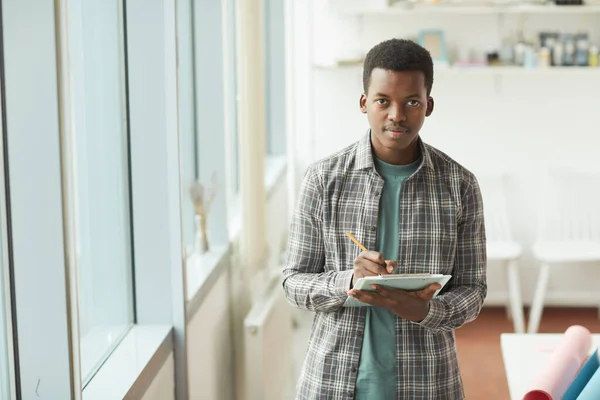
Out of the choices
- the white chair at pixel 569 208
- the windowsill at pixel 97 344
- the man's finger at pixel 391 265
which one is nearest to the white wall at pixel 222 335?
the windowsill at pixel 97 344

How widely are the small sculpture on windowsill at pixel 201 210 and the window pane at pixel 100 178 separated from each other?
2.00 feet

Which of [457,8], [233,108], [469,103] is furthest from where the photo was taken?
[469,103]

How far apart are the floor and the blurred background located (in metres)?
0.02

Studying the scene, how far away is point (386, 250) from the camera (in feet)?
5.34

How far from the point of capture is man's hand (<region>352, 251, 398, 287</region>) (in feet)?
4.90

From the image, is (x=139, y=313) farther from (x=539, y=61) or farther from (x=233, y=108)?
(x=539, y=61)

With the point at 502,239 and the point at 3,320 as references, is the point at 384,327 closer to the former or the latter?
the point at 3,320

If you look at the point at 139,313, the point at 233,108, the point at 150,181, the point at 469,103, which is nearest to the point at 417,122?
the point at 150,181

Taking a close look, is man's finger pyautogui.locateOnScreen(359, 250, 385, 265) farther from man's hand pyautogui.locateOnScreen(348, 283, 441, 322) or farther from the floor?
the floor

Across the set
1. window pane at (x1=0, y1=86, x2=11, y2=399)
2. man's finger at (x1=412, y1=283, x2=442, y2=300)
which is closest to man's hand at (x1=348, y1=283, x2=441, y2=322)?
man's finger at (x1=412, y1=283, x2=442, y2=300)

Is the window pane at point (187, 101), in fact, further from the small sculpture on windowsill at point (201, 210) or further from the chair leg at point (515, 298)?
the chair leg at point (515, 298)

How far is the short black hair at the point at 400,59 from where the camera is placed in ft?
5.03

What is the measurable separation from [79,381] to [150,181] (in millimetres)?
820

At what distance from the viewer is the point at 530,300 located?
16.5ft
